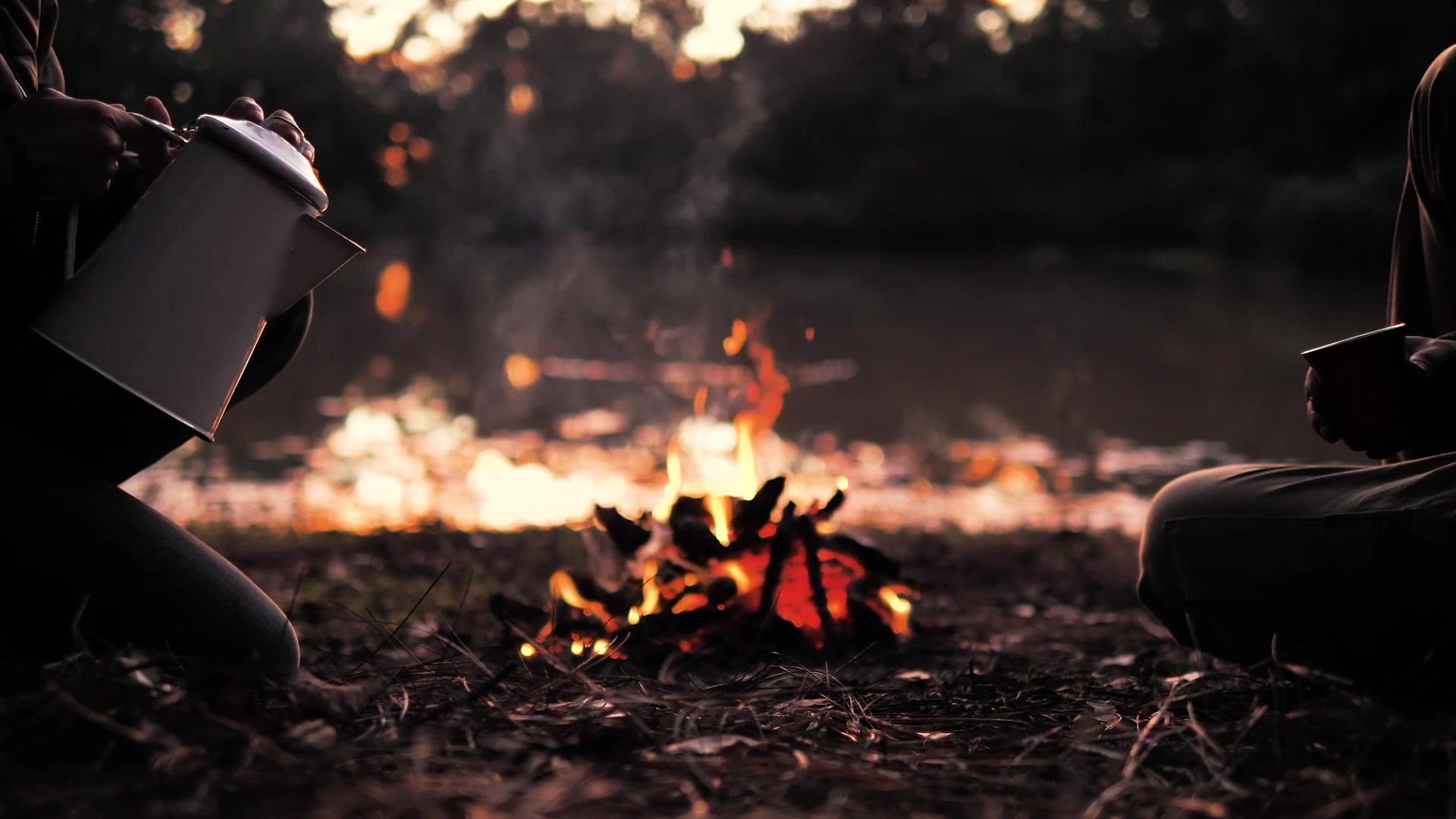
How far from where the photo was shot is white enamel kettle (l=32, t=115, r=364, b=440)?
1615 millimetres

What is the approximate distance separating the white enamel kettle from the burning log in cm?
119

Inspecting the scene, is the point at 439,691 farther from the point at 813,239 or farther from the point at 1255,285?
the point at 813,239

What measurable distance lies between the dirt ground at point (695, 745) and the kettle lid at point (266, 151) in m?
0.60

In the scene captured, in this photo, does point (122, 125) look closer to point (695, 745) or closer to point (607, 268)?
point (695, 745)

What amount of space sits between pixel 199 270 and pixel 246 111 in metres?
0.33

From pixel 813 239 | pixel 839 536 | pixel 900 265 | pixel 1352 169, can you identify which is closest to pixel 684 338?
pixel 839 536

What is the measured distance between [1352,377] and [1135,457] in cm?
578

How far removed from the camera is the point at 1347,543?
5.80ft

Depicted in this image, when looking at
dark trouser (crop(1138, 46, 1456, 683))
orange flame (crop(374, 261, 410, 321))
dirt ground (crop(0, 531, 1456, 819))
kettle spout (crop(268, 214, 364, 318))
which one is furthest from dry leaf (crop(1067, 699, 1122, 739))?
orange flame (crop(374, 261, 410, 321))

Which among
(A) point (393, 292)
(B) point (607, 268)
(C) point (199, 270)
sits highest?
(B) point (607, 268)

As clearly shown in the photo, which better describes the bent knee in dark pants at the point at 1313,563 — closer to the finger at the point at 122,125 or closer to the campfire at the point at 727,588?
the campfire at the point at 727,588

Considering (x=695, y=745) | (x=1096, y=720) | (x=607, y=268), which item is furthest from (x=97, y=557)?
(x=607, y=268)

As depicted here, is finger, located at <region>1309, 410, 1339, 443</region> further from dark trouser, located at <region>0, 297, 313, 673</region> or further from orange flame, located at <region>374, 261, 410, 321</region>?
orange flame, located at <region>374, 261, 410, 321</region>

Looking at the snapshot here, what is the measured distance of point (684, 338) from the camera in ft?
42.7
